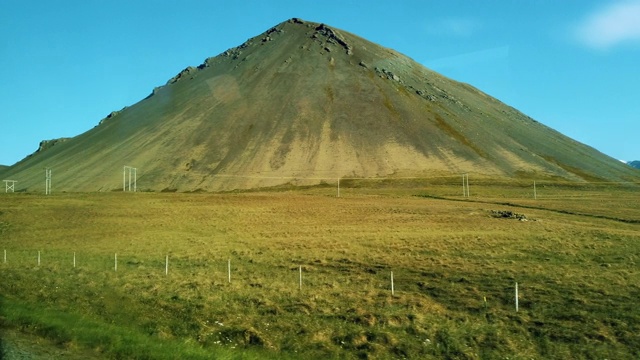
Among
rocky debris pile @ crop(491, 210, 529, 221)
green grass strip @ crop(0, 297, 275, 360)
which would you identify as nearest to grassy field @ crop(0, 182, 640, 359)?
green grass strip @ crop(0, 297, 275, 360)

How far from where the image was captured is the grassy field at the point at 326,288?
21156 mm

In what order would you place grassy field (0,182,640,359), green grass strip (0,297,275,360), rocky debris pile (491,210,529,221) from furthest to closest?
rocky debris pile (491,210,529,221), grassy field (0,182,640,359), green grass strip (0,297,275,360)

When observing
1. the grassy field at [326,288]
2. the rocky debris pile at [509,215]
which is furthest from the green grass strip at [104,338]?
the rocky debris pile at [509,215]

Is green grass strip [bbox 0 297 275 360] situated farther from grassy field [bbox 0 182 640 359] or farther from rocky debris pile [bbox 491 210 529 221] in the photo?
rocky debris pile [bbox 491 210 529 221]

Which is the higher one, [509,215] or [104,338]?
[509,215]

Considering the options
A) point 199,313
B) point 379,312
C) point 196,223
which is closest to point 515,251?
point 379,312

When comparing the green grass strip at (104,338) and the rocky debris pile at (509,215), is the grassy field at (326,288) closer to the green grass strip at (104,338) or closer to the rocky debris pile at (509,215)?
the green grass strip at (104,338)

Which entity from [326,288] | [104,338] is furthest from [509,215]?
[104,338]

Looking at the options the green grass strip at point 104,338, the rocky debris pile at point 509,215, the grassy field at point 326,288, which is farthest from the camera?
the rocky debris pile at point 509,215

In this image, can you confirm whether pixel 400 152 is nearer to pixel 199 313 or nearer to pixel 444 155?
pixel 444 155

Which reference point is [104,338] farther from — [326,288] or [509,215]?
[509,215]

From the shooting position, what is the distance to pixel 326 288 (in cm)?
3259

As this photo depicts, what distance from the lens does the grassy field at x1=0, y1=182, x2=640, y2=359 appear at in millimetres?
21156

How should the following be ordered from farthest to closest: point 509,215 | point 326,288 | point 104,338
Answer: point 509,215 < point 326,288 < point 104,338
